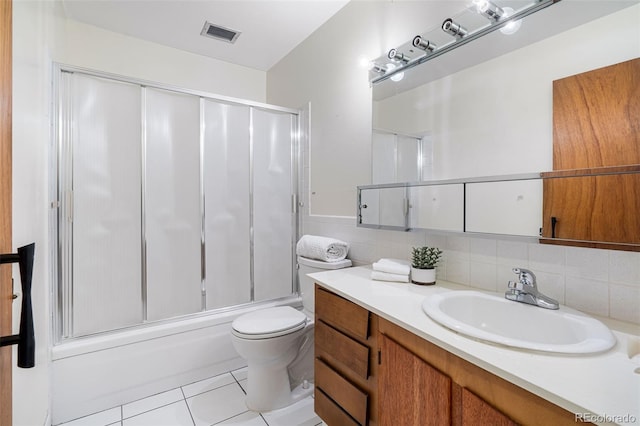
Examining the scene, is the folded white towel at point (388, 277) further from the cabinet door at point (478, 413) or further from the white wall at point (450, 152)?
the cabinet door at point (478, 413)

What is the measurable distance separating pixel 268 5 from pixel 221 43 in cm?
69

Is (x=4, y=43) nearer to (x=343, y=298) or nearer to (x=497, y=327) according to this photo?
(x=343, y=298)

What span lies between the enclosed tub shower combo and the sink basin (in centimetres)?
160

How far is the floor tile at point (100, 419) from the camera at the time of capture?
1.64 metres

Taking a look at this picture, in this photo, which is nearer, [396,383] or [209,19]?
[396,383]

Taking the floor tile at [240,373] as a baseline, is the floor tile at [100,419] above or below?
below

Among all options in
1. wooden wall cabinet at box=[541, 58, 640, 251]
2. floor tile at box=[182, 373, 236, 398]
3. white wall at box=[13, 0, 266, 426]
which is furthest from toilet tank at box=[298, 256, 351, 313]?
white wall at box=[13, 0, 266, 426]

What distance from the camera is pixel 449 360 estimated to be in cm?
84

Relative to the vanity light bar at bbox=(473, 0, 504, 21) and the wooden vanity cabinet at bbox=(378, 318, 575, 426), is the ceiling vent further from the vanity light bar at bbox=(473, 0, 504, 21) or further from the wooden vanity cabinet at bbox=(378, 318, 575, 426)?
the wooden vanity cabinet at bbox=(378, 318, 575, 426)

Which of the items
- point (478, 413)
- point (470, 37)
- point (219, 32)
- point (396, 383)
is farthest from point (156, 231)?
point (470, 37)

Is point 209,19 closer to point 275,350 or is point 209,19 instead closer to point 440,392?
point 275,350

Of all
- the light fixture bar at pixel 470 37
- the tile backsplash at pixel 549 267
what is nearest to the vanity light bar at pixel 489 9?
the light fixture bar at pixel 470 37

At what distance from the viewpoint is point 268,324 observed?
1.74 metres

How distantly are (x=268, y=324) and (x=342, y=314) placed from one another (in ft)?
2.05
